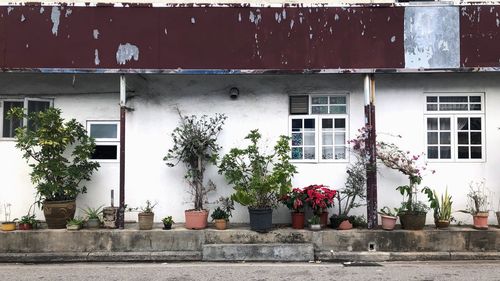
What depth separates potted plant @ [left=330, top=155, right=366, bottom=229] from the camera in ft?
30.6

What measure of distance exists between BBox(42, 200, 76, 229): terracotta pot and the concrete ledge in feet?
9.97

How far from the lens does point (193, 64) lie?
944 centimetres

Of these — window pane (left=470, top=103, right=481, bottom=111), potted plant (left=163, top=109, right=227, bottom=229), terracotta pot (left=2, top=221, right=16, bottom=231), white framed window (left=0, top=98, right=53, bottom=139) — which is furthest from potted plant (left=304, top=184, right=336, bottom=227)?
white framed window (left=0, top=98, right=53, bottom=139)

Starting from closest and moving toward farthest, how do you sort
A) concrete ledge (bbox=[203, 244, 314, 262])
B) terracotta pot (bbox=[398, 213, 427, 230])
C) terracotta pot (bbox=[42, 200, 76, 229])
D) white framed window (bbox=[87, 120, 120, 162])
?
concrete ledge (bbox=[203, 244, 314, 262]) < terracotta pot (bbox=[398, 213, 427, 230]) < terracotta pot (bbox=[42, 200, 76, 229]) < white framed window (bbox=[87, 120, 120, 162])

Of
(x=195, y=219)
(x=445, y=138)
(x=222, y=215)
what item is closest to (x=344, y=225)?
(x=222, y=215)

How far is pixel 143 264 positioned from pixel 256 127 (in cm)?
388

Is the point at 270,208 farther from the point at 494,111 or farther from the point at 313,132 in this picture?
the point at 494,111

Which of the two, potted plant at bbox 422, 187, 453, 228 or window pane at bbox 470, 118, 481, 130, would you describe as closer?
potted plant at bbox 422, 187, 453, 228

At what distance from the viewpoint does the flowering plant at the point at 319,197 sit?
29.8 ft

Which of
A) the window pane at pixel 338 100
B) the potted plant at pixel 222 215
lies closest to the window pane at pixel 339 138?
the window pane at pixel 338 100

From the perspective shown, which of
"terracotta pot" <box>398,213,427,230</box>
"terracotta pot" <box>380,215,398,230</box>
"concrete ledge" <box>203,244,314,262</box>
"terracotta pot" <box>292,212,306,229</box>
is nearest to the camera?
"concrete ledge" <box>203,244,314,262</box>

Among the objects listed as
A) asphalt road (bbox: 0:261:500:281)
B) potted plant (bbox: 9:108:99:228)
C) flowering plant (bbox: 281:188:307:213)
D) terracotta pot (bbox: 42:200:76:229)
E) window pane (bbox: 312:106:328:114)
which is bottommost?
asphalt road (bbox: 0:261:500:281)

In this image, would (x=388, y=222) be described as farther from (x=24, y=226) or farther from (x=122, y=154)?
(x=24, y=226)

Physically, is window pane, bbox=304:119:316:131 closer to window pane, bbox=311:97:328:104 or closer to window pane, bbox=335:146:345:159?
window pane, bbox=311:97:328:104
